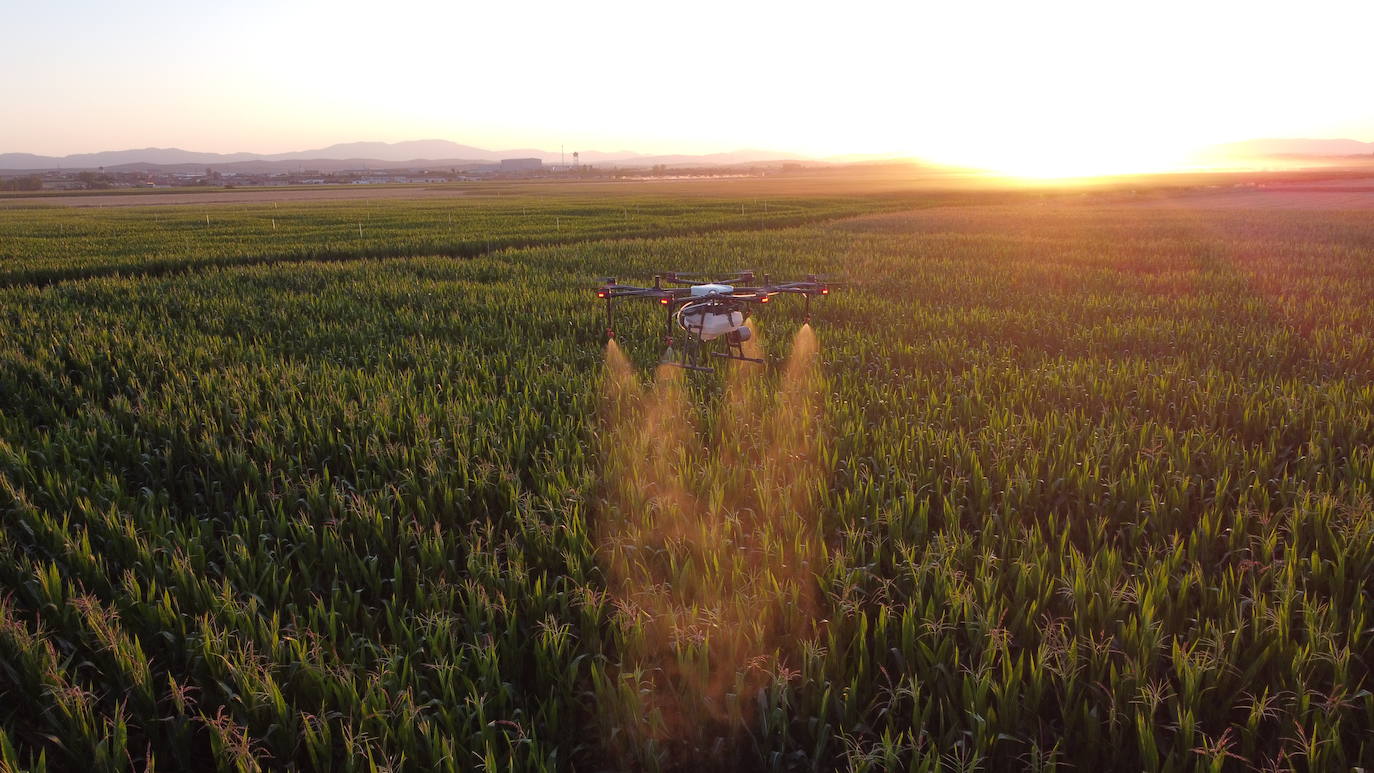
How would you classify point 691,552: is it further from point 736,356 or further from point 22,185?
point 22,185

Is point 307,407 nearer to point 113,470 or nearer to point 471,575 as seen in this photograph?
point 113,470

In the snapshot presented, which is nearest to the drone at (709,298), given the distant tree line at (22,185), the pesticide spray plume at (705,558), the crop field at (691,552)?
the crop field at (691,552)

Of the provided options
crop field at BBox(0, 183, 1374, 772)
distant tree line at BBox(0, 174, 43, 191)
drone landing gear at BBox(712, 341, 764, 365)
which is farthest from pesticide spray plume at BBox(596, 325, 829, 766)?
distant tree line at BBox(0, 174, 43, 191)

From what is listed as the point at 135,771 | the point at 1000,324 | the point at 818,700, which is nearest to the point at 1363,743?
the point at 818,700

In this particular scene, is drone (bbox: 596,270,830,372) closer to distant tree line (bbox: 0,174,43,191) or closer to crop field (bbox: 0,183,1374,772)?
crop field (bbox: 0,183,1374,772)

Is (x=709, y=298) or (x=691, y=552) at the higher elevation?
(x=709, y=298)

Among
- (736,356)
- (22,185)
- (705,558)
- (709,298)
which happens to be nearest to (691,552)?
(705,558)
